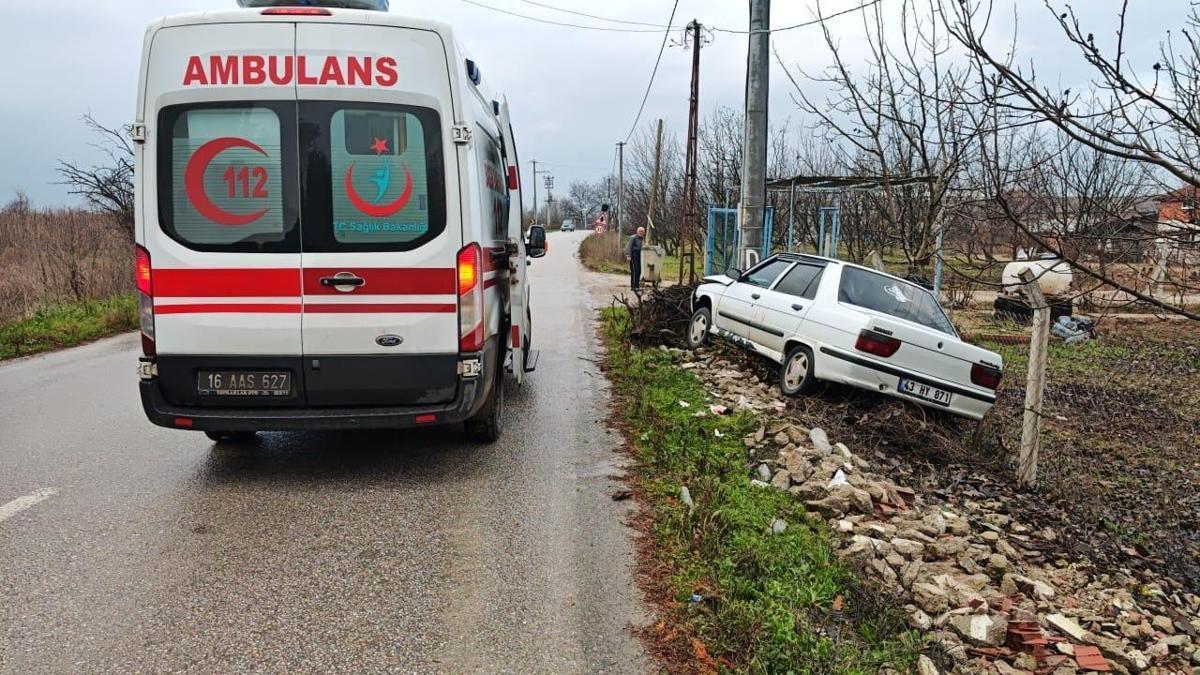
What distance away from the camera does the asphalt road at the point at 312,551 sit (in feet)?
10.6

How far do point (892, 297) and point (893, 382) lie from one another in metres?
1.05

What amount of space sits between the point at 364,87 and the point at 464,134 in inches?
25.6

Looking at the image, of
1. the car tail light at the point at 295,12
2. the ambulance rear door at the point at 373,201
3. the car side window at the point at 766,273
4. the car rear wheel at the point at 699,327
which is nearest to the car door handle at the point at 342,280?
the ambulance rear door at the point at 373,201

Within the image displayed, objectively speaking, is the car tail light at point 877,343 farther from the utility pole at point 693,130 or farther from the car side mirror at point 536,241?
the utility pole at point 693,130

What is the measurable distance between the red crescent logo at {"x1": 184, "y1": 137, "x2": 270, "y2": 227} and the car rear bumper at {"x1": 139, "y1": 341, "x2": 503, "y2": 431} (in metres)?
1.12

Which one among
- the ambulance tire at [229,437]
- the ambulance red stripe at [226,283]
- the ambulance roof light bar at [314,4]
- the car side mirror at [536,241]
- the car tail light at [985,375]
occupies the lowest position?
the ambulance tire at [229,437]

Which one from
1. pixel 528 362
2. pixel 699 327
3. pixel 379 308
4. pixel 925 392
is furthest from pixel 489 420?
pixel 699 327

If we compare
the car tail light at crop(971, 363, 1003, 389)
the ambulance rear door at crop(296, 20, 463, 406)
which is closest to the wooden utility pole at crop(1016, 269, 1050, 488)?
the car tail light at crop(971, 363, 1003, 389)

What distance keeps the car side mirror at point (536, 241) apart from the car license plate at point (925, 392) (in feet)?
12.2

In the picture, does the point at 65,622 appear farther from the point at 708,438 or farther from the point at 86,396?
the point at 86,396

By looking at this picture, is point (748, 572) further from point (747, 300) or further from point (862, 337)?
point (747, 300)

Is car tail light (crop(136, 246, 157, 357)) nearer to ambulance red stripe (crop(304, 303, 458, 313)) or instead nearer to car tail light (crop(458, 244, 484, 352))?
ambulance red stripe (crop(304, 303, 458, 313))

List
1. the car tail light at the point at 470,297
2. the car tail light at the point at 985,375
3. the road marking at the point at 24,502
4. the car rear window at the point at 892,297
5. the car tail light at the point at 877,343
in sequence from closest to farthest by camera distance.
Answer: the road marking at the point at 24,502, the car tail light at the point at 470,297, the car tail light at the point at 877,343, the car tail light at the point at 985,375, the car rear window at the point at 892,297

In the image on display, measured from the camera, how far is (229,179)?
4809mm
